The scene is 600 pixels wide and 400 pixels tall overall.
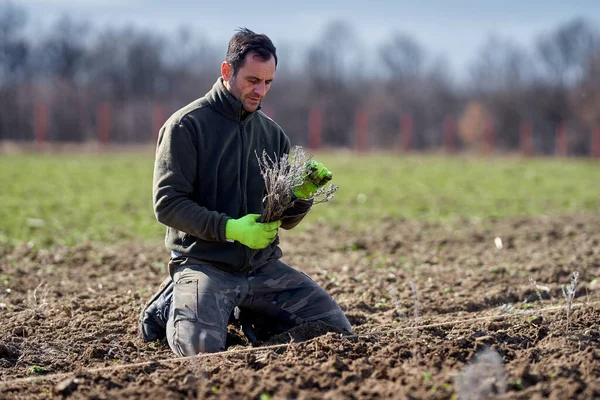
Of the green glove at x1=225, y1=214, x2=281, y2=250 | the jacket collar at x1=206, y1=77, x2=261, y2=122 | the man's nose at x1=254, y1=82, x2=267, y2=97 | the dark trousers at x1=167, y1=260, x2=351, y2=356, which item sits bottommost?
the dark trousers at x1=167, y1=260, x2=351, y2=356

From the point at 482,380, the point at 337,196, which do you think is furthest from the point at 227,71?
the point at 337,196

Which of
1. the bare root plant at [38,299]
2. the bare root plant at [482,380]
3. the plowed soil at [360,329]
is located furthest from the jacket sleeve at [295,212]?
the bare root plant at [38,299]

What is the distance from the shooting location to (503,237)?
361 inches

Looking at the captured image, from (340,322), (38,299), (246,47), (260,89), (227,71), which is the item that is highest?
(246,47)

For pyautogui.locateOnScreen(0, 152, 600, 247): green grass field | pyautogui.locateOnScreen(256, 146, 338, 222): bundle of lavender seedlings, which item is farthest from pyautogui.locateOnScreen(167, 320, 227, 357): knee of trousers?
pyautogui.locateOnScreen(0, 152, 600, 247): green grass field

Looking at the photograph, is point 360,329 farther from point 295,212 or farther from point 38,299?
point 38,299

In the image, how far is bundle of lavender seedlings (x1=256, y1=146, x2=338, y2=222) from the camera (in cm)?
486

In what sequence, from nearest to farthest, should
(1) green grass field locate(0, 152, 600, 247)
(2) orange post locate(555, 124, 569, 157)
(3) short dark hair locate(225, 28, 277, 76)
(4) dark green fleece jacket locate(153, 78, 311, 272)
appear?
(4) dark green fleece jacket locate(153, 78, 311, 272)
(3) short dark hair locate(225, 28, 277, 76)
(1) green grass field locate(0, 152, 600, 247)
(2) orange post locate(555, 124, 569, 157)

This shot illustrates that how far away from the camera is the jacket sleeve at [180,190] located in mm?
4766

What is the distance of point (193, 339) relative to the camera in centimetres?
461

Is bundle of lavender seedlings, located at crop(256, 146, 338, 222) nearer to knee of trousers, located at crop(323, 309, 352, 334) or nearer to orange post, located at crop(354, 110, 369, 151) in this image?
knee of trousers, located at crop(323, 309, 352, 334)

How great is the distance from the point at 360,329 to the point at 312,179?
1.20 metres

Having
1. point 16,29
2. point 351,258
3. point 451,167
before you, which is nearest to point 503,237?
point 351,258

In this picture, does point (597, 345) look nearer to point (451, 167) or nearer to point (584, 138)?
point (451, 167)
